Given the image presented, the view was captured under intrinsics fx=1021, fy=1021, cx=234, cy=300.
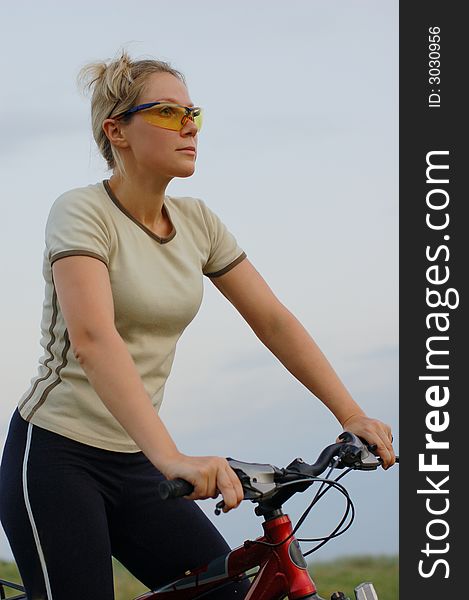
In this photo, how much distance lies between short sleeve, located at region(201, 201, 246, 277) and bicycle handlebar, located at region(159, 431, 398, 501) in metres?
0.69

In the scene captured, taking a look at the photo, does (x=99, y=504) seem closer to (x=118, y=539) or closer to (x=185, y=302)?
(x=118, y=539)

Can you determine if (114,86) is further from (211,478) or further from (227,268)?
(211,478)

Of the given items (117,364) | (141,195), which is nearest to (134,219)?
(141,195)

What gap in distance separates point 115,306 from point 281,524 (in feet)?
2.42

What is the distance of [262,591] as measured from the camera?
2.63 meters

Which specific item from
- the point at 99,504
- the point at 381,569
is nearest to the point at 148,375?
the point at 99,504

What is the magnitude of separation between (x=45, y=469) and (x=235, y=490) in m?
0.70

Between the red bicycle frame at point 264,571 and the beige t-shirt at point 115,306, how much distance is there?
0.40 m

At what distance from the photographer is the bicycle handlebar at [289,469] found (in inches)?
87.3

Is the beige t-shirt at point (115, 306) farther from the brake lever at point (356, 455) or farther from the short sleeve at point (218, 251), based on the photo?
the brake lever at point (356, 455)

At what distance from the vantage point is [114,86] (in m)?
3.02

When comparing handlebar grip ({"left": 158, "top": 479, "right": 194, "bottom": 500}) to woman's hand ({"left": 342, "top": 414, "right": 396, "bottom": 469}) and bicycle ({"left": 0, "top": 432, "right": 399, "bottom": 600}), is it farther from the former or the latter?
woman's hand ({"left": 342, "top": 414, "right": 396, "bottom": 469})

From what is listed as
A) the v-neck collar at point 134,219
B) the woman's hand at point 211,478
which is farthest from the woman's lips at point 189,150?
the woman's hand at point 211,478

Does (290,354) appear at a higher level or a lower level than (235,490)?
higher
